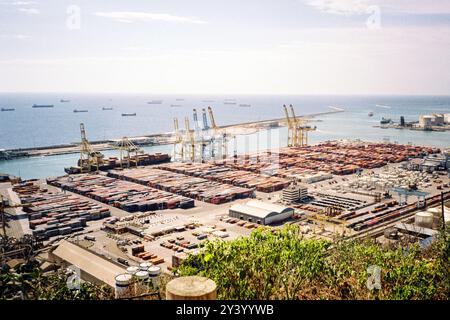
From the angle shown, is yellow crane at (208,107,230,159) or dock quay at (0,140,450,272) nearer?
dock quay at (0,140,450,272)

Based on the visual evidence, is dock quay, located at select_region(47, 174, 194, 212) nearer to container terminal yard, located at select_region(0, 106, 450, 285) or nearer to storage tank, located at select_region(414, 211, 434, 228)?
container terminal yard, located at select_region(0, 106, 450, 285)

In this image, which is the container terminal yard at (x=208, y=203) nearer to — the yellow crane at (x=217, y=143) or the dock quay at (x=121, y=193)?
the dock quay at (x=121, y=193)

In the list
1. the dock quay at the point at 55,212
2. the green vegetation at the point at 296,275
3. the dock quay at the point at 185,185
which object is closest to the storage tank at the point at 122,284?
the green vegetation at the point at 296,275

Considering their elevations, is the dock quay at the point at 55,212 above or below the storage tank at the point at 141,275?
below

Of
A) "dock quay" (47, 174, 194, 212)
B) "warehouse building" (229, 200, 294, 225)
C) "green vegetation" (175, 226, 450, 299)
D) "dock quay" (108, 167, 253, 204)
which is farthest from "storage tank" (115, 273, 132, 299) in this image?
"dock quay" (108, 167, 253, 204)

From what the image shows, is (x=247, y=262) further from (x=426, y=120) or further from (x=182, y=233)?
(x=426, y=120)

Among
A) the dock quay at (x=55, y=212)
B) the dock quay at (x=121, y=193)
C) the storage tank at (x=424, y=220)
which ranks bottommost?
the dock quay at (x=55, y=212)
